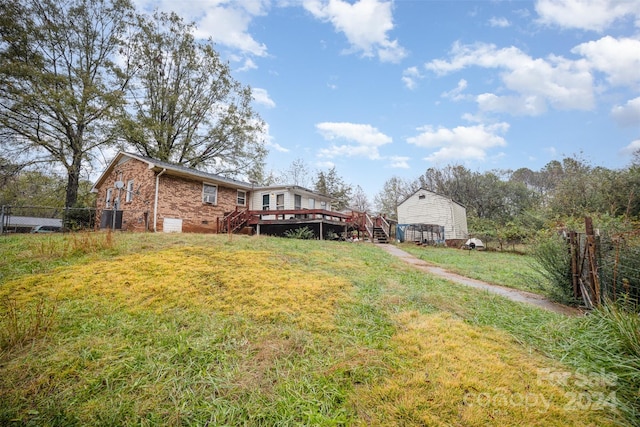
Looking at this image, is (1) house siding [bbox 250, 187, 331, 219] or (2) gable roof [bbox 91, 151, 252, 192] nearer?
(2) gable roof [bbox 91, 151, 252, 192]

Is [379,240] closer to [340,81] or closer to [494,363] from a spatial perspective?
[340,81]

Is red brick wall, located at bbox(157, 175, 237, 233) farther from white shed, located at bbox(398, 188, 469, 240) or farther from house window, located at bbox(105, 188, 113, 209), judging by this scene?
white shed, located at bbox(398, 188, 469, 240)

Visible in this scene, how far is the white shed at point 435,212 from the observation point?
22391mm

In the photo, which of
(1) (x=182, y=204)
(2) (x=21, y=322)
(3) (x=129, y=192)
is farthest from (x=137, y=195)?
(2) (x=21, y=322)

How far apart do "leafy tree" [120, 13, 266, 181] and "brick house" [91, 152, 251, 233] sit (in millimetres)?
4956

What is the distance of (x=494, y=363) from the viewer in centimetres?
262

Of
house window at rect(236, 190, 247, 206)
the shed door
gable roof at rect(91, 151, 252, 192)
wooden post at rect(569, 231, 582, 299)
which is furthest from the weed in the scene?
house window at rect(236, 190, 247, 206)

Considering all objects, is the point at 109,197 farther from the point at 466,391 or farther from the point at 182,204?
the point at 466,391

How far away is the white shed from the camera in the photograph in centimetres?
2239

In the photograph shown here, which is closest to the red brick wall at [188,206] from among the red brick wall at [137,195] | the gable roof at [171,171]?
the gable roof at [171,171]

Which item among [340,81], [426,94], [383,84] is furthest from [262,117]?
[426,94]

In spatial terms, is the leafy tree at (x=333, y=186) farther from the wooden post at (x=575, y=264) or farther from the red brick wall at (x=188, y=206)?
the wooden post at (x=575, y=264)

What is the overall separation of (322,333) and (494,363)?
178 cm

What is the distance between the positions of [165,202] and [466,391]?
46.7 ft
